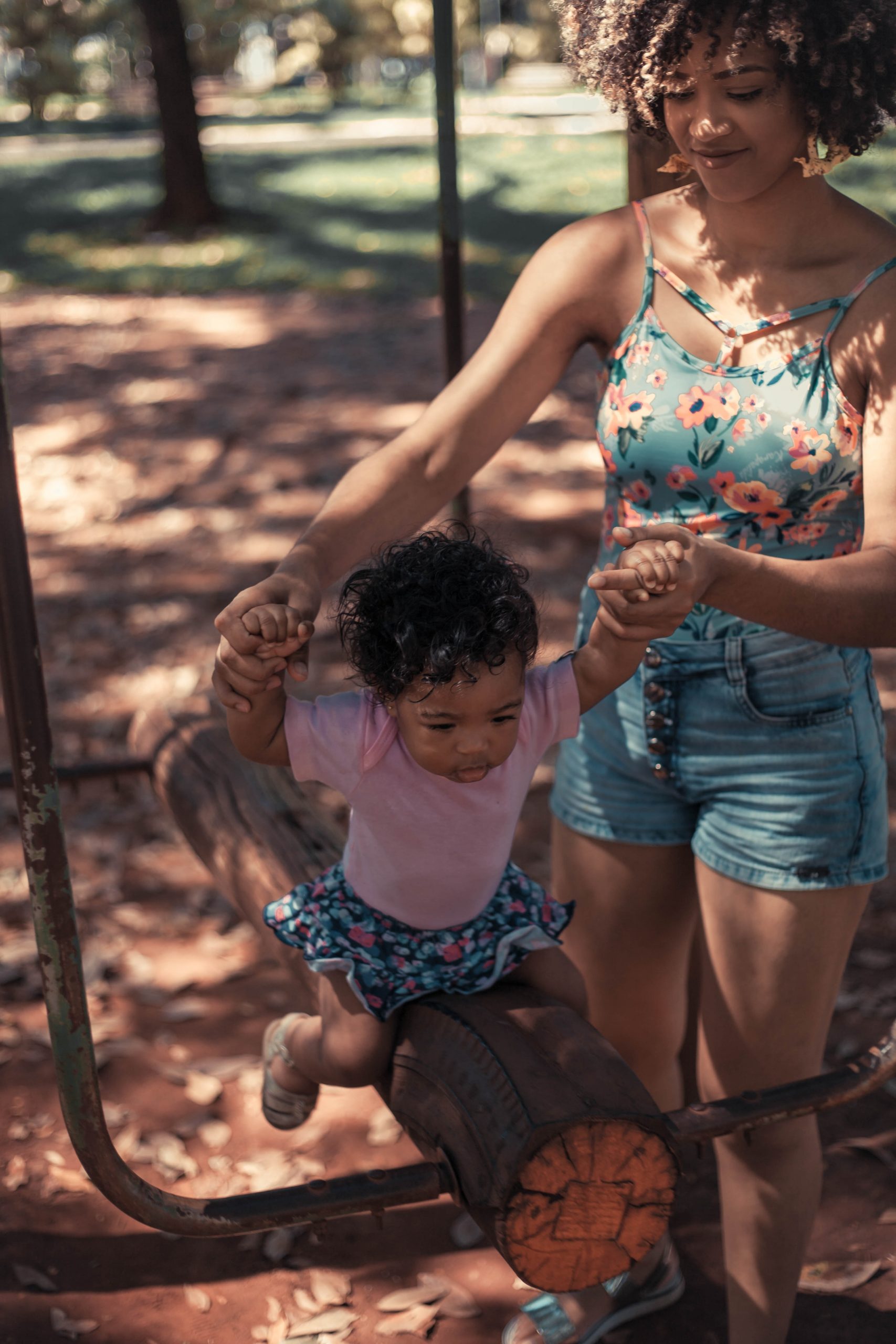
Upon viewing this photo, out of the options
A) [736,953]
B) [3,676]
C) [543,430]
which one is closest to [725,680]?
[736,953]

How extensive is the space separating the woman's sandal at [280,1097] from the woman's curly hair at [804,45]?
1.50 m

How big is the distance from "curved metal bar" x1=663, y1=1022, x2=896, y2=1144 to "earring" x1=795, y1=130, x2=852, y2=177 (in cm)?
117

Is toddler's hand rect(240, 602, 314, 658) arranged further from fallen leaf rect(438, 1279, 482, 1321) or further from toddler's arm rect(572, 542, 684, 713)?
fallen leaf rect(438, 1279, 482, 1321)

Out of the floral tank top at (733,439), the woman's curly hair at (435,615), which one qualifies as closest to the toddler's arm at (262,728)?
the woman's curly hair at (435,615)

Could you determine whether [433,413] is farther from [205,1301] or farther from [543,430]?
[543,430]

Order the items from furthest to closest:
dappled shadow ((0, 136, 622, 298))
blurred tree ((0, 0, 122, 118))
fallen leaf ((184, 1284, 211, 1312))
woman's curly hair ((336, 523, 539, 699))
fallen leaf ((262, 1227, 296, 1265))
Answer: blurred tree ((0, 0, 122, 118)), dappled shadow ((0, 136, 622, 298)), fallen leaf ((262, 1227, 296, 1265)), fallen leaf ((184, 1284, 211, 1312)), woman's curly hair ((336, 523, 539, 699))

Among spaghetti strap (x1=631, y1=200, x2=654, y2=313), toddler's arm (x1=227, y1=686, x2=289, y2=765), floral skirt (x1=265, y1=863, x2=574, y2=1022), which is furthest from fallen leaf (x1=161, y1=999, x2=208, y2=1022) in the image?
spaghetti strap (x1=631, y1=200, x2=654, y2=313)

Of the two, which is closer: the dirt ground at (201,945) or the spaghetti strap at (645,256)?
the spaghetti strap at (645,256)

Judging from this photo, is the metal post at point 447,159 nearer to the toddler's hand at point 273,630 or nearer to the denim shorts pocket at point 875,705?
the denim shorts pocket at point 875,705

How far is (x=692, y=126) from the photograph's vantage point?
5.74 feet

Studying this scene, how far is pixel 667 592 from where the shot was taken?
1.56m

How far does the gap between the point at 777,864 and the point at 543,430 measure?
586 centimetres

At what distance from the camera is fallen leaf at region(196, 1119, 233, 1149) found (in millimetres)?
3057

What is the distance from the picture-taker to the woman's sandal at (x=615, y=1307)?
244cm
